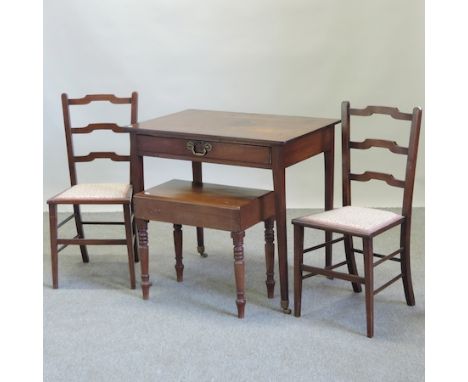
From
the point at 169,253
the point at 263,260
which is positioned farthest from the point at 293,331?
the point at 169,253

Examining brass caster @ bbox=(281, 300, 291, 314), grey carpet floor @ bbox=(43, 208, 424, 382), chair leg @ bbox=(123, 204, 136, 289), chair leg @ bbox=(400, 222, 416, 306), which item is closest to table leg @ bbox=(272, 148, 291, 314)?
brass caster @ bbox=(281, 300, 291, 314)

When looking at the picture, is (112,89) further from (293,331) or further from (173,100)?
(293,331)

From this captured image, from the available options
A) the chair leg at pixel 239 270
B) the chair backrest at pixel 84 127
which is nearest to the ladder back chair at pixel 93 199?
the chair backrest at pixel 84 127

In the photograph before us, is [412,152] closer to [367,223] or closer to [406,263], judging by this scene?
[367,223]

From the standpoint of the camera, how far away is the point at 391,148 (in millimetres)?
3354

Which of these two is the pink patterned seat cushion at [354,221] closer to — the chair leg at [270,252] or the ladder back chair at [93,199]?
the chair leg at [270,252]

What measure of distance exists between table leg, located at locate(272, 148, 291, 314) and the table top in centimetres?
10

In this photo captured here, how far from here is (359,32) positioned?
5.02 meters

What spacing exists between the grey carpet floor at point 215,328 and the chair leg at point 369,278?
0.22 feet

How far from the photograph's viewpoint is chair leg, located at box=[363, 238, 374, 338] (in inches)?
120

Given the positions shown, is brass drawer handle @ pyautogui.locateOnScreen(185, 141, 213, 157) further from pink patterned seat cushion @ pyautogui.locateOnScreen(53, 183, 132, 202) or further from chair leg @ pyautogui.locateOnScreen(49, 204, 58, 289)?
chair leg @ pyautogui.locateOnScreen(49, 204, 58, 289)

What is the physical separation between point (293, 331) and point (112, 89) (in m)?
2.64

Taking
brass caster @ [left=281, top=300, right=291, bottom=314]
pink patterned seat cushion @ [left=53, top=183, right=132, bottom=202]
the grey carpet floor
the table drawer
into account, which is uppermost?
the table drawer

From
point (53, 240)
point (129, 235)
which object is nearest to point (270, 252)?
point (129, 235)
